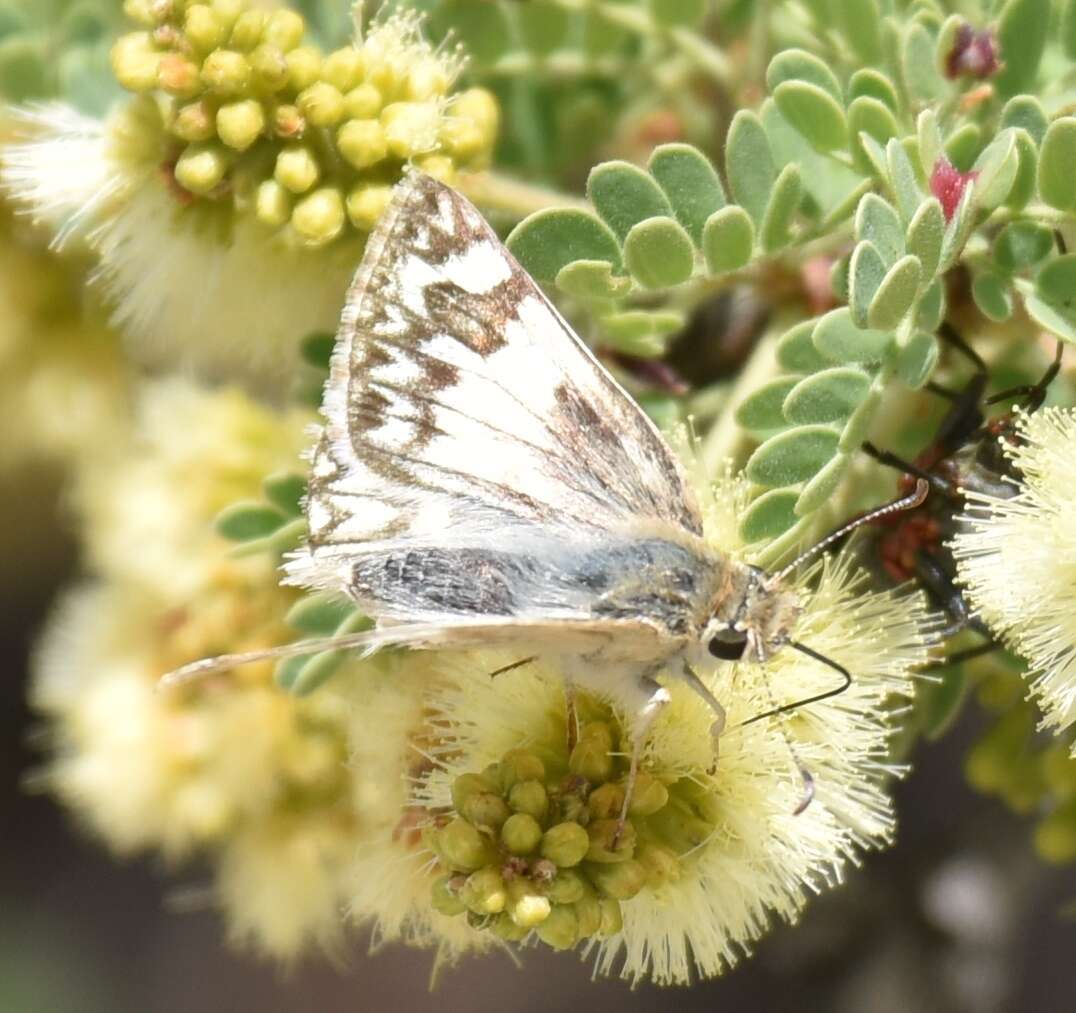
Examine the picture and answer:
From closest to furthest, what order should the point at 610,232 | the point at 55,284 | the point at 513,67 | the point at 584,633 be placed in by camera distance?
the point at 584,633, the point at 610,232, the point at 513,67, the point at 55,284

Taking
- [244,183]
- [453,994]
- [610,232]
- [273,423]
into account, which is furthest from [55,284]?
[453,994]

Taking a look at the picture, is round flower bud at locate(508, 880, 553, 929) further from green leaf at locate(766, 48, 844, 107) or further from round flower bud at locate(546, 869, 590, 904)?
green leaf at locate(766, 48, 844, 107)

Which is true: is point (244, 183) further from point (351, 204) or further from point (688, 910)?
point (688, 910)

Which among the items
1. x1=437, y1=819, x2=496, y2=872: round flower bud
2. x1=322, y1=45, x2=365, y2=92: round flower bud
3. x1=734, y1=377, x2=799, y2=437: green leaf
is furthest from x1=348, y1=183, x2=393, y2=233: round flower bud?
x1=437, y1=819, x2=496, y2=872: round flower bud

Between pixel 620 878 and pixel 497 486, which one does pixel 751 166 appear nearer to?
pixel 497 486

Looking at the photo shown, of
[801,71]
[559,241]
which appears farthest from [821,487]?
[801,71]
